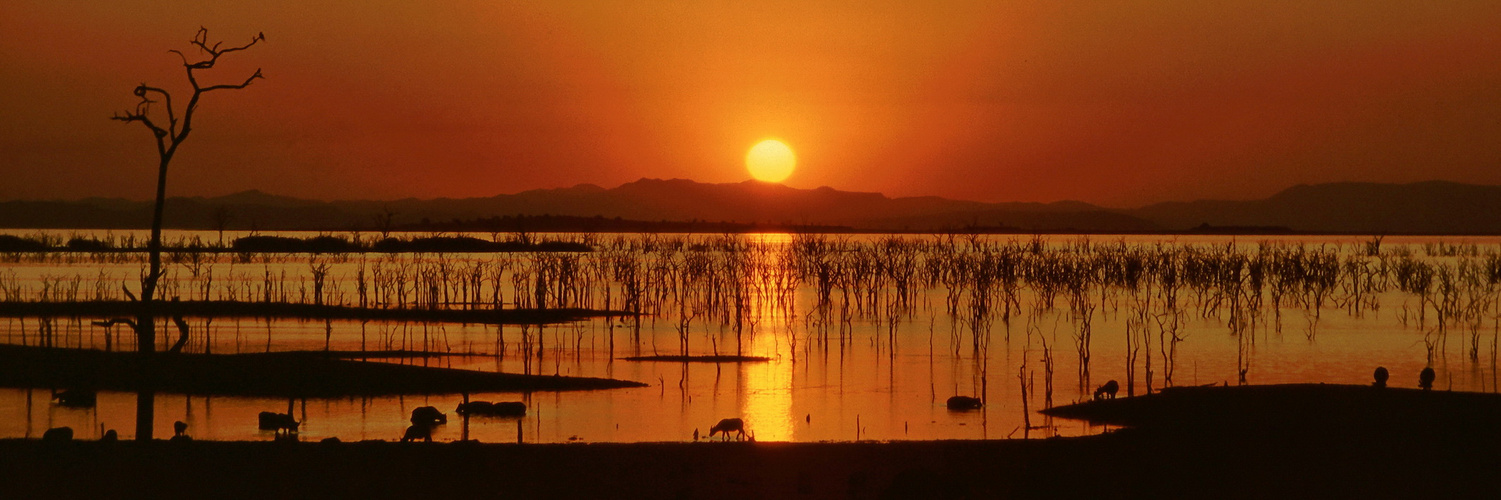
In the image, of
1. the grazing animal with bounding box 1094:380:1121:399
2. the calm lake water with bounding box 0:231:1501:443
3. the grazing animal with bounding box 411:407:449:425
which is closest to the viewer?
the grazing animal with bounding box 411:407:449:425

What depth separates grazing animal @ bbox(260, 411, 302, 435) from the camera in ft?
35.7

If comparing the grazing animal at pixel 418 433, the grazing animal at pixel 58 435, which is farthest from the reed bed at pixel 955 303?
the grazing animal at pixel 58 435

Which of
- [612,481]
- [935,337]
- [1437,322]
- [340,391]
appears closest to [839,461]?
[612,481]

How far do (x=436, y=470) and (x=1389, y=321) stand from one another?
73.5ft

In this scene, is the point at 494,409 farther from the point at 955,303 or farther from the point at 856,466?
the point at 955,303

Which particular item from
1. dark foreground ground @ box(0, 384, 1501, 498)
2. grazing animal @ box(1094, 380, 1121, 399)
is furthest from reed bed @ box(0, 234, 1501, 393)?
dark foreground ground @ box(0, 384, 1501, 498)

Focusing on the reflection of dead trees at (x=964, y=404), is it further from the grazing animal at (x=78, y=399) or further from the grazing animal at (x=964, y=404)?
the grazing animal at (x=78, y=399)

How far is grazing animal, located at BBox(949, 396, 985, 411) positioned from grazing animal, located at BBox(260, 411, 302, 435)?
21.6 feet

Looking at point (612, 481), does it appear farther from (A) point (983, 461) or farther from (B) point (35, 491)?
(B) point (35, 491)

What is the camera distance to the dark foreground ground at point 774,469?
24.0 feet

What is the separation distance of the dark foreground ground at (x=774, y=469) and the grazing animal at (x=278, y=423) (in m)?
1.85

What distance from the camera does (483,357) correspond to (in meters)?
17.8

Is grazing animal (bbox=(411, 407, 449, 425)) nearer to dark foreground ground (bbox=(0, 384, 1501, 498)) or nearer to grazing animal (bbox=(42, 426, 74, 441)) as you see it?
dark foreground ground (bbox=(0, 384, 1501, 498))

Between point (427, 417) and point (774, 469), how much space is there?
12.5 ft
